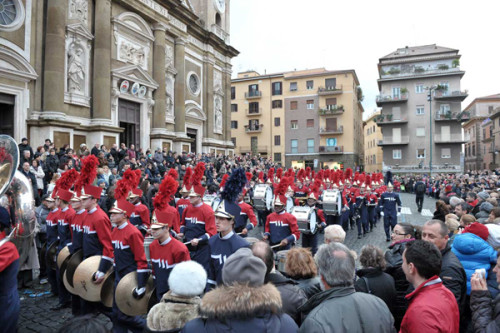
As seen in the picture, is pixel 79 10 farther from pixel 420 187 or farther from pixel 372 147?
pixel 372 147

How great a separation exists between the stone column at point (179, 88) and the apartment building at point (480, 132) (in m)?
55.7

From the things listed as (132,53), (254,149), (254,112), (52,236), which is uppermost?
(254,112)

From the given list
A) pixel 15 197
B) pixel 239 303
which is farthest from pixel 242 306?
pixel 15 197

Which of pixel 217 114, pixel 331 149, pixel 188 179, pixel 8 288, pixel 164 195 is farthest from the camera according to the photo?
pixel 331 149

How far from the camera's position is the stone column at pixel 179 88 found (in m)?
26.3

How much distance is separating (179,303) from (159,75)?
23.1 m

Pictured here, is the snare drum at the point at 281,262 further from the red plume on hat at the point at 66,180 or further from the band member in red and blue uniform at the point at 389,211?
the band member in red and blue uniform at the point at 389,211

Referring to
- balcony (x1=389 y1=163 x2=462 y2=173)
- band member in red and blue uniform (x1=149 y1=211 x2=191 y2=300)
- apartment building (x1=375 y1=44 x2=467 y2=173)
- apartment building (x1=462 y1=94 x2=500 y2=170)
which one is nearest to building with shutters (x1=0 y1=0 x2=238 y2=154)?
band member in red and blue uniform (x1=149 y1=211 x2=191 y2=300)

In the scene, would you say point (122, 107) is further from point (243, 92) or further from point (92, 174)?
point (243, 92)

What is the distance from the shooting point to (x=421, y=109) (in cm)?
4784

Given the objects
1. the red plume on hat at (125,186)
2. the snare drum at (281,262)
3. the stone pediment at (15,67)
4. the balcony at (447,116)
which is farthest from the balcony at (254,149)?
the snare drum at (281,262)

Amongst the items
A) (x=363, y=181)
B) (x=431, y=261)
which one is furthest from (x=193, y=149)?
(x=431, y=261)

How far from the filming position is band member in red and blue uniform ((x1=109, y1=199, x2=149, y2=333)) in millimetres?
4746

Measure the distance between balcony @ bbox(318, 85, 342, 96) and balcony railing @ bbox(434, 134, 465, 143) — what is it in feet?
48.9
